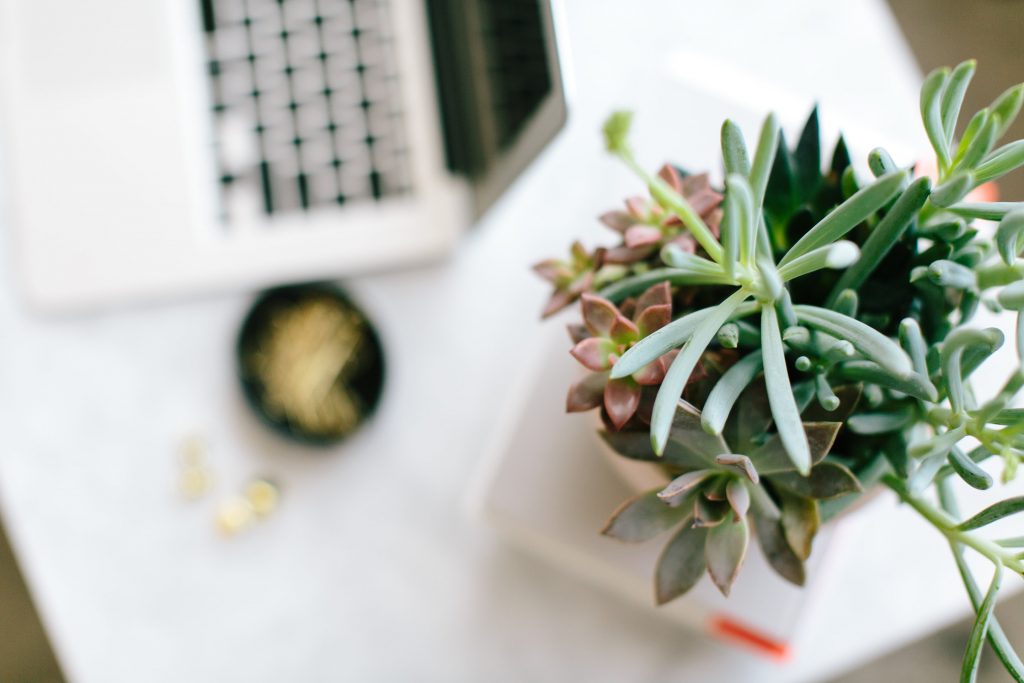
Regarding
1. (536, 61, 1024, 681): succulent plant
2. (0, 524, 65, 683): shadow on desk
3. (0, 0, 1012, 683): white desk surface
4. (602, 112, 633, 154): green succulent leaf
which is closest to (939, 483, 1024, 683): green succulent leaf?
(536, 61, 1024, 681): succulent plant

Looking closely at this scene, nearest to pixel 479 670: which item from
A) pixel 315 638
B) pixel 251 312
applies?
pixel 315 638

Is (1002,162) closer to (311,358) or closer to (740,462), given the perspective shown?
(740,462)

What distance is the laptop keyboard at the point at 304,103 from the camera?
0.68 m

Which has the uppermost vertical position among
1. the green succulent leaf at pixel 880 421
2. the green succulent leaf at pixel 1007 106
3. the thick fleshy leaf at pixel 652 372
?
the green succulent leaf at pixel 1007 106

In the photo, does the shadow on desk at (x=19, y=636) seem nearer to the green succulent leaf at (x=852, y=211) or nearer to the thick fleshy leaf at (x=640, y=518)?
the thick fleshy leaf at (x=640, y=518)

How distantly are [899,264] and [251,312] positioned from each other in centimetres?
49

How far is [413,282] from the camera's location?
0.68m

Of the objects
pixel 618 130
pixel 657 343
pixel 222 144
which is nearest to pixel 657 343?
pixel 657 343

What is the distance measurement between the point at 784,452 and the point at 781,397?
0.14 ft

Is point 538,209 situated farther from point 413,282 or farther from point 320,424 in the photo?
point 320,424

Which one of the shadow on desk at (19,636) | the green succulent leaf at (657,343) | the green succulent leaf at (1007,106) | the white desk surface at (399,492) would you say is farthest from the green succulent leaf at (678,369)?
the shadow on desk at (19,636)

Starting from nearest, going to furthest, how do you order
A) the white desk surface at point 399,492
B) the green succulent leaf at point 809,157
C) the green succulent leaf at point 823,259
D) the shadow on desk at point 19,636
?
1. the green succulent leaf at point 823,259
2. the green succulent leaf at point 809,157
3. the white desk surface at point 399,492
4. the shadow on desk at point 19,636

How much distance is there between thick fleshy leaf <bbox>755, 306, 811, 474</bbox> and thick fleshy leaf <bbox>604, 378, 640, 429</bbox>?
0.18ft

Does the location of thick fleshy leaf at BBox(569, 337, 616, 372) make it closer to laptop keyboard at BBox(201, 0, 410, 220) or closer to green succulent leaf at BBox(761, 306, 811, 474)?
green succulent leaf at BBox(761, 306, 811, 474)
